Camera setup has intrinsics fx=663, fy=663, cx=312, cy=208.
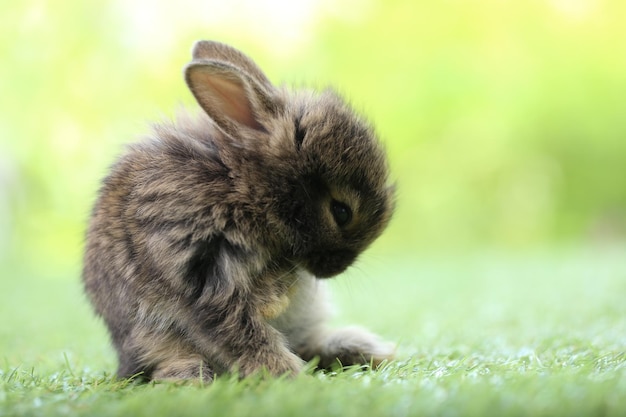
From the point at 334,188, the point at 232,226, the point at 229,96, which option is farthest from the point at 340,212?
the point at 229,96

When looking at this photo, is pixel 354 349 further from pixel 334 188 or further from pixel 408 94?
pixel 408 94

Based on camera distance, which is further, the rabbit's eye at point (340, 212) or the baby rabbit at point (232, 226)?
the rabbit's eye at point (340, 212)

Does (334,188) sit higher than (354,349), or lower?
higher

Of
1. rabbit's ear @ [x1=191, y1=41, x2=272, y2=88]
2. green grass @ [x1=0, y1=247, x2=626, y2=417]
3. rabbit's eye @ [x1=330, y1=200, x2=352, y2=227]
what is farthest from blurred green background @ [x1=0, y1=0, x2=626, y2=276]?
rabbit's eye @ [x1=330, y1=200, x2=352, y2=227]

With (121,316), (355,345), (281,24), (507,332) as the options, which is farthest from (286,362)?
(281,24)

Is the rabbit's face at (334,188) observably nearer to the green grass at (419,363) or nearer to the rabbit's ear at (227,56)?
the rabbit's ear at (227,56)

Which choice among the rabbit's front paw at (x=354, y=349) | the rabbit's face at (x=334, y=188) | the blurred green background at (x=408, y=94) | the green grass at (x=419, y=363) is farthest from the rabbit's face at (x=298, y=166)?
the blurred green background at (x=408, y=94)
